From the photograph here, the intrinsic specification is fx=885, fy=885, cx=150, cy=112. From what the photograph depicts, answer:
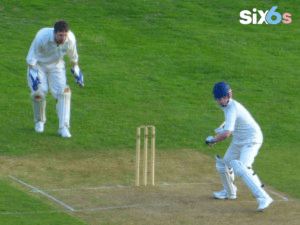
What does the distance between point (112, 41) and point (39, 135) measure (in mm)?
7278

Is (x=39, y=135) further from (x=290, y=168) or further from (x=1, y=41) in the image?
(x=1, y=41)

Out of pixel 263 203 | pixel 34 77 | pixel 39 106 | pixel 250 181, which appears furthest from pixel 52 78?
pixel 263 203

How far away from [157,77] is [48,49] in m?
5.69

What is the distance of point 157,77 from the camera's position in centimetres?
2219

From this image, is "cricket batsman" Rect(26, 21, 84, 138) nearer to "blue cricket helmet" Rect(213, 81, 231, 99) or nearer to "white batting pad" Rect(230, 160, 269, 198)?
Result: "blue cricket helmet" Rect(213, 81, 231, 99)

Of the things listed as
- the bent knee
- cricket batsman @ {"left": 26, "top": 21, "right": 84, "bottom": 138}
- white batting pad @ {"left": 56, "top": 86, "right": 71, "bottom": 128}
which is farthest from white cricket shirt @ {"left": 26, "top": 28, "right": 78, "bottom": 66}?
the bent knee

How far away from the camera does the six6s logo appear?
2686 centimetres

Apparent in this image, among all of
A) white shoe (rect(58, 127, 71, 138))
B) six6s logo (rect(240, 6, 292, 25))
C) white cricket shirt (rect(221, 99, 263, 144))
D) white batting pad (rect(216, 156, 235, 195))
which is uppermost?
six6s logo (rect(240, 6, 292, 25))

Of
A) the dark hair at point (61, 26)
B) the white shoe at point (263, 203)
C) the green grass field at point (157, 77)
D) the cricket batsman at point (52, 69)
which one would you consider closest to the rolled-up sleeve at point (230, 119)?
the white shoe at point (263, 203)

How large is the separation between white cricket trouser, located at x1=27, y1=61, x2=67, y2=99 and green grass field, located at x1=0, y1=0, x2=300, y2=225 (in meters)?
0.98

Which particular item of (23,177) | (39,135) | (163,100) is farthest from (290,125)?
(23,177)

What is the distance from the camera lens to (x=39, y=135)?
17.6 meters

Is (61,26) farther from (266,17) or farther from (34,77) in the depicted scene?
(266,17)

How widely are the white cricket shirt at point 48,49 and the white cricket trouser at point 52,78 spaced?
12 cm
